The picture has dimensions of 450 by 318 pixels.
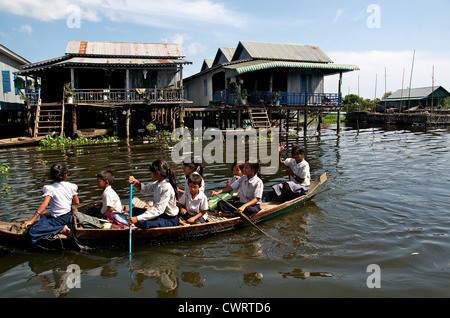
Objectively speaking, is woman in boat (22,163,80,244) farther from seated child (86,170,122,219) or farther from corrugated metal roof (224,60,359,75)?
corrugated metal roof (224,60,359,75)

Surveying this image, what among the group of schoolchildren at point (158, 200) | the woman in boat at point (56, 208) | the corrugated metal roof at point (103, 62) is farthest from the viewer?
the corrugated metal roof at point (103, 62)

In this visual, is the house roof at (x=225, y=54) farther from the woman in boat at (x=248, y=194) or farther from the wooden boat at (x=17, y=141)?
the woman in boat at (x=248, y=194)

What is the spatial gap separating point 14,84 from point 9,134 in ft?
12.9

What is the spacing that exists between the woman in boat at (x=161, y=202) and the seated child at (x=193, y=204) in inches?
11.2

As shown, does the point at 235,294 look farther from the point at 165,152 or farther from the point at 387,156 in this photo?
the point at 387,156

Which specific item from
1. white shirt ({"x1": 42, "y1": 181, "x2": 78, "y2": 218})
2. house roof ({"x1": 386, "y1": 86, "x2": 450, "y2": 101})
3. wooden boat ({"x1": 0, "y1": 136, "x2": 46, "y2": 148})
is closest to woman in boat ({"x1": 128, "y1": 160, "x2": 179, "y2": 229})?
white shirt ({"x1": 42, "y1": 181, "x2": 78, "y2": 218})

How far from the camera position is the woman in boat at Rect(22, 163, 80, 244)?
17.3 feet

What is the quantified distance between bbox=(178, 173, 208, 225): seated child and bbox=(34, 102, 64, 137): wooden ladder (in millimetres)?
14022

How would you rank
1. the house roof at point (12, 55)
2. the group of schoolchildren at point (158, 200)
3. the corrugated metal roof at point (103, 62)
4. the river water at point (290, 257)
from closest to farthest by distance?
1. the river water at point (290, 257)
2. the group of schoolchildren at point (158, 200)
3. the corrugated metal roof at point (103, 62)
4. the house roof at point (12, 55)

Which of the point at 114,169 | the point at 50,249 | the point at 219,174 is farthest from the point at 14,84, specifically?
the point at 50,249

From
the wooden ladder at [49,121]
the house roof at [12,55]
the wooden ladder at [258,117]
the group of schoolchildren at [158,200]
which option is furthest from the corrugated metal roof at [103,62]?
the group of schoolchildren at [158,200]

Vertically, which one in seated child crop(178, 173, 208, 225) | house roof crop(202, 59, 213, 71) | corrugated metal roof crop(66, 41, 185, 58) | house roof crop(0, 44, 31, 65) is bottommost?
seated child crop(178, 173, 208, 225)

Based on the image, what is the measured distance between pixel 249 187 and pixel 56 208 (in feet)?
10.9

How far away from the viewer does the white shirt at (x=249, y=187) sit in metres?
6.65
